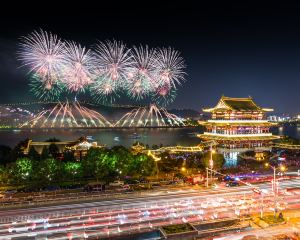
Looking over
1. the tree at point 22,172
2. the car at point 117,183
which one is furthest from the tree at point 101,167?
the tree at point 22,172

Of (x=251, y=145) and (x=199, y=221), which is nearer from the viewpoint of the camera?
(x=199, y=221)

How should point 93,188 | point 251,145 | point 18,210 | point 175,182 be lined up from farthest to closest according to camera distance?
point 251,145 < point 175,182 < point 93,188 < point 18,210

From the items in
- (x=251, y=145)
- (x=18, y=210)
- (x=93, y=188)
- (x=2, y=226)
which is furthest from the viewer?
(x=251, y=145)

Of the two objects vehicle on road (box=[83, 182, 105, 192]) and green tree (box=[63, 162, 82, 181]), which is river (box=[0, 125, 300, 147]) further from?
vehicle on road (box=[83, 182, 105, 192])

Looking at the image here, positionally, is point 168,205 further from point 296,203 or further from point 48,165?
point 48,165

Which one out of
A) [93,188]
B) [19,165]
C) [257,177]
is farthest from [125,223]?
[257,177]

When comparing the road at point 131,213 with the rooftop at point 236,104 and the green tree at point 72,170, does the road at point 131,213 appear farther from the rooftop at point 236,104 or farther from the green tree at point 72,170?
the rooftop at point 236,104

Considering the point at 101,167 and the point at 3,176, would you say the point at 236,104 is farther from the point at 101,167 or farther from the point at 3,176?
the point at 3,176

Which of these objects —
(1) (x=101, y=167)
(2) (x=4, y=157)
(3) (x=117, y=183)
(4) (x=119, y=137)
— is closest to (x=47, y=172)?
(1) (x=101, y=167)
